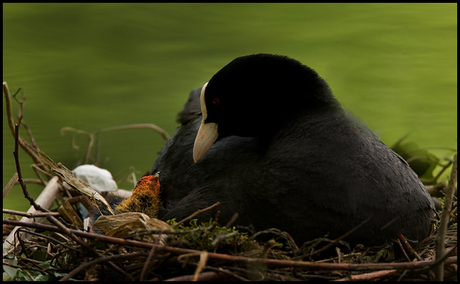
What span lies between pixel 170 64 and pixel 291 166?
7.62 feet

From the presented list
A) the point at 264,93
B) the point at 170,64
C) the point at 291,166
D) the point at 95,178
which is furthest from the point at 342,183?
the point at 170,64

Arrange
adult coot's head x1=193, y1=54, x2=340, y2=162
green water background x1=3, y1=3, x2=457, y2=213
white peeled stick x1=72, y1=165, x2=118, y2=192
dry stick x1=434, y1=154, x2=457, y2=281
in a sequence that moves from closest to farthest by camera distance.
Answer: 1. dry stick x1=434, y1=154, x2=457, y2=281
2. adult coot's head x1=193, y1=54, x2=340, y2=162
3. white peeled stick x1=72, y1=165, x2=118, y2=192
4. green water background x1=3, y1=3, x2=457, y2=213

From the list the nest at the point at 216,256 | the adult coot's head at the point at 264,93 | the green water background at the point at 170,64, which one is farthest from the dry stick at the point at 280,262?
the green water background at the point at 170,64

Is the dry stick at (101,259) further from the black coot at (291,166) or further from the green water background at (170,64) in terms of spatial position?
the green water background at (170,64)

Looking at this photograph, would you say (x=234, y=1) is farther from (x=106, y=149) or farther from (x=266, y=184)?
(x=266, y=184)

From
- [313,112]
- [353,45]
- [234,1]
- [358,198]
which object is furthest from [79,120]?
[358,198]

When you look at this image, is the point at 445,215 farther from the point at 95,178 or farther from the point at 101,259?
the point at 95,178

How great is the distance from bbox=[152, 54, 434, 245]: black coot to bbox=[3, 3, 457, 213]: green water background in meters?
1.55

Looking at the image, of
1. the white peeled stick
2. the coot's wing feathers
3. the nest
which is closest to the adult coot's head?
the coot's wing feathers

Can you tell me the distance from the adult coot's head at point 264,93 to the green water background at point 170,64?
1.53m

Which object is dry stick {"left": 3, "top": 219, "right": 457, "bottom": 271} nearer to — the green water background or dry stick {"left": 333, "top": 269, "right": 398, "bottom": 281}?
dry stick {"left": 333, "top": 269, "right": 398, "bottom": 281}

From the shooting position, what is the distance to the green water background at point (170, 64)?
313cm

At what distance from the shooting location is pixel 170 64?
3535 mm

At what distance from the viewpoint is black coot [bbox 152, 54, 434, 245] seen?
131 centimetres
